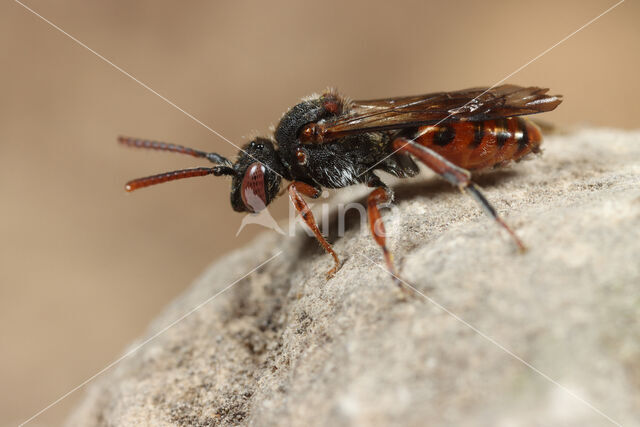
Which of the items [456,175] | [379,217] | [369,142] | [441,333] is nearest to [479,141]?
[369,142]

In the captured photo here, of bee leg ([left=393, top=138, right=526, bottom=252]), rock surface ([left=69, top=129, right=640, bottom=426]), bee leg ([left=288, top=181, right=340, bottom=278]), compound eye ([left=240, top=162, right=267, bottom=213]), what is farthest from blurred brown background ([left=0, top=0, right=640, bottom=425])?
bee leg ([left=393, top=138, right=526, bottom=252])

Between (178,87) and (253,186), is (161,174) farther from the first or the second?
(178,87)

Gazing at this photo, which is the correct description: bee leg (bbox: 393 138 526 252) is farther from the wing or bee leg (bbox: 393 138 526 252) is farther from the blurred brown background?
the blurred brown background

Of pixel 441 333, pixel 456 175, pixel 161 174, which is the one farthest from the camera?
pixel 161 174

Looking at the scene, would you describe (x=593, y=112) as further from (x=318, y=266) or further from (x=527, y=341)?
(x=527, y=341)

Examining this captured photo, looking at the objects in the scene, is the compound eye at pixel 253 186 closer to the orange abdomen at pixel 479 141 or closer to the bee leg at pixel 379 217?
the bee leg at pixel 379 217

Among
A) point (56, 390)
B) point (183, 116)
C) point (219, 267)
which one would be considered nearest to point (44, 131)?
point (183, 116)
